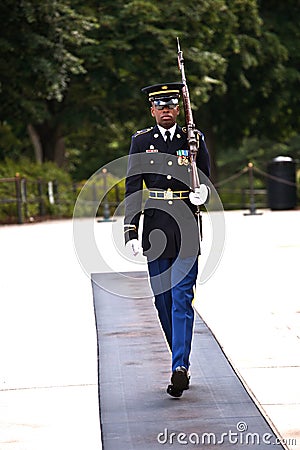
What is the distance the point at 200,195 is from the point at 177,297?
664mm

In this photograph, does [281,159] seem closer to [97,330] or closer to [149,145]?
[97,330]

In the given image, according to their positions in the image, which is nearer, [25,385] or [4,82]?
[25,385]

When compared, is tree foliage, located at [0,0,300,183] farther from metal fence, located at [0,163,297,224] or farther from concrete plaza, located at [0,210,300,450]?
concrete plaza, located at [0,210,300,450]

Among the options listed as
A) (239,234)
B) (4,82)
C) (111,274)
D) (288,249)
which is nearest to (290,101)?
(4,82)

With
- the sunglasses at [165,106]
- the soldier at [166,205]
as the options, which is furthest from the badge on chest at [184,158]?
the sunglasses at [165,106]

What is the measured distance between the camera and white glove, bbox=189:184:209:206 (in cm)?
717

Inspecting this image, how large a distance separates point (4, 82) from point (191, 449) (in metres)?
27.3

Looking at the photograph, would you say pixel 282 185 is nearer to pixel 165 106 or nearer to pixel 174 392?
pixel 165 106

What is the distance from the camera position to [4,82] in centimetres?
3212

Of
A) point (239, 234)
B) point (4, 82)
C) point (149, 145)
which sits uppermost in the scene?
point (4, 82)

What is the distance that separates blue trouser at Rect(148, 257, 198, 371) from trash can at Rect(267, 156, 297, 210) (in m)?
25.7

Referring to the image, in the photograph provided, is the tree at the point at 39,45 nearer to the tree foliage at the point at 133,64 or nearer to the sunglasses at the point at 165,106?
the tree foliage at the point at 133,64
